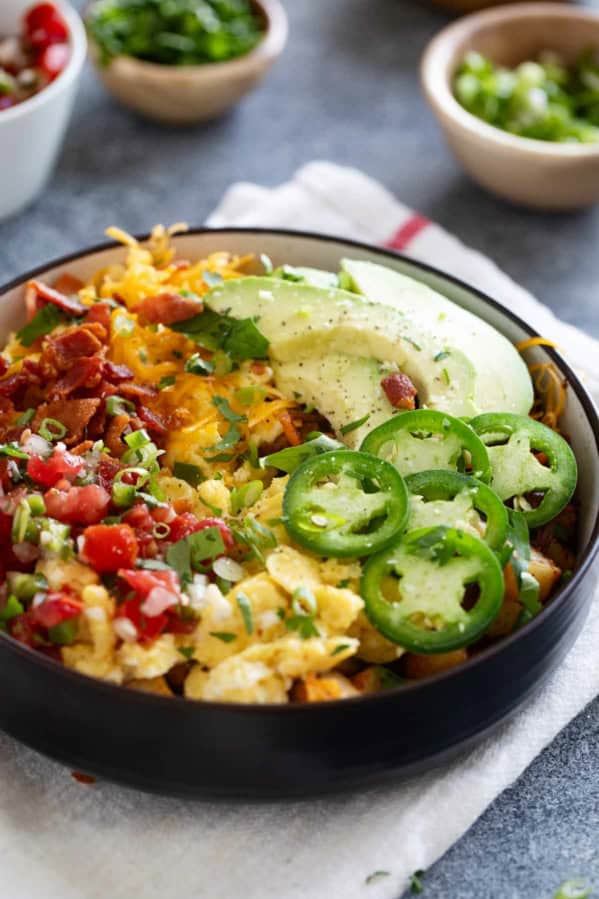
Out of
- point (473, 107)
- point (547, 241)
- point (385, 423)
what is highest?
point (385, 423)

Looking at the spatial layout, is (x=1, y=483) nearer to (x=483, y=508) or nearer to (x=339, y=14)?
(x=483, y=508)

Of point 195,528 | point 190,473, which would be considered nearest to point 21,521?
point 195,528

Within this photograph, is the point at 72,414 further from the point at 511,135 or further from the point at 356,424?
the point at 511,135

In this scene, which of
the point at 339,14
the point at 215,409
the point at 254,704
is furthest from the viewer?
the point at 339,14

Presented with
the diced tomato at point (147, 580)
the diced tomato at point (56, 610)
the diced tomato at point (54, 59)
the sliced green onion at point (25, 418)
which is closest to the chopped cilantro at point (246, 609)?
the diced tomato at point (147, 580)

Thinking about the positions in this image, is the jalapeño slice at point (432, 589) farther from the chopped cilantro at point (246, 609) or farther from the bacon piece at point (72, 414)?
the bacon piece at point (72, 414)

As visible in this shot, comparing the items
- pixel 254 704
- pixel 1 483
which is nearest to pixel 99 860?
pixel 254 704
